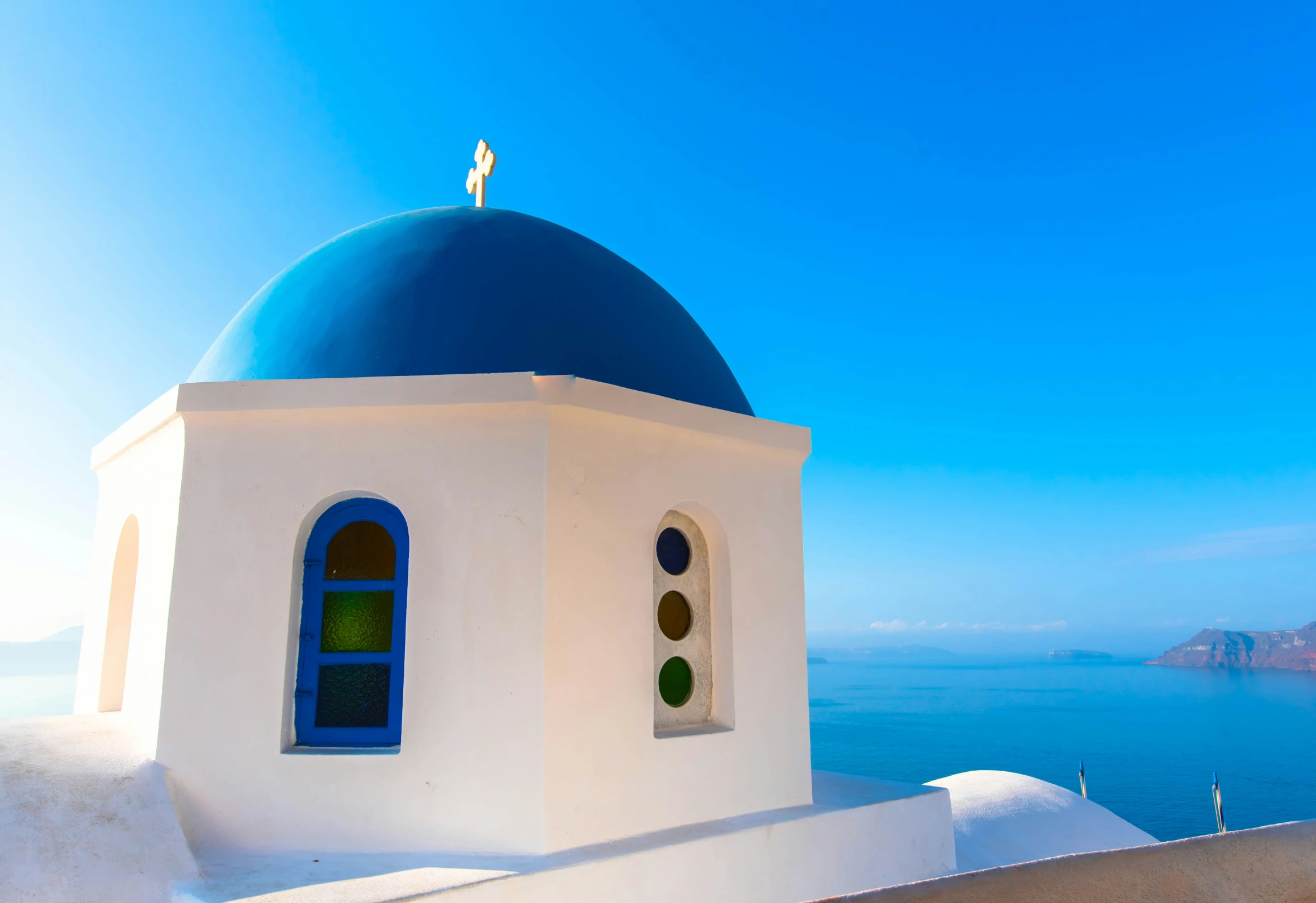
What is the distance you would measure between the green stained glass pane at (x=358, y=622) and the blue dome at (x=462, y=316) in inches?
44.9

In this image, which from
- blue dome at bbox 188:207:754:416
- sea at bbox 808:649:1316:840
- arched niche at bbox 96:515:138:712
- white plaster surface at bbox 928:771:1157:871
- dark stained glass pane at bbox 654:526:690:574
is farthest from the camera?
sea at bbox 808:649:1316:840

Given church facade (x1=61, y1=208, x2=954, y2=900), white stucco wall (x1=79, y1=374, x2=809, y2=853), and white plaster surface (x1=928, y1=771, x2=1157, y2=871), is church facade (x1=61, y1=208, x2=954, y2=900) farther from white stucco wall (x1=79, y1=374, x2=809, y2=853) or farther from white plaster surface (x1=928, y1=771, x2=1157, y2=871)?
white plaster surface (x1=928, y1=771, x2=1157, y2=871)

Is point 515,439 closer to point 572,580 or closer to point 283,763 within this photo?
point 572,580

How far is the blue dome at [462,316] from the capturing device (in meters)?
4.26

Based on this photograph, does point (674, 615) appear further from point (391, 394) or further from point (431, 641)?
point (391, 394)

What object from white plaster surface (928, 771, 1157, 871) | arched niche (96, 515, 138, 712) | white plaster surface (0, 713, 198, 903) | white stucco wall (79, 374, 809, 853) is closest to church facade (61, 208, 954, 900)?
white stucco wall (79, 374, 809, 853)

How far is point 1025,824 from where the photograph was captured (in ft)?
28.5

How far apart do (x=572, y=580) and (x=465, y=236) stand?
2.25 m

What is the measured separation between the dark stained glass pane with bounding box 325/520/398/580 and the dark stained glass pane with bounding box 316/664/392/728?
0.45 metres

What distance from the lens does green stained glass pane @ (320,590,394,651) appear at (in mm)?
4039

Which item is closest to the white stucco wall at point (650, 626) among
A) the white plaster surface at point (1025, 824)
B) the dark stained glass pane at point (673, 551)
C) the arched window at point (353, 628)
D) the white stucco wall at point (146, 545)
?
the dark stained glass pane at point (673, 551)

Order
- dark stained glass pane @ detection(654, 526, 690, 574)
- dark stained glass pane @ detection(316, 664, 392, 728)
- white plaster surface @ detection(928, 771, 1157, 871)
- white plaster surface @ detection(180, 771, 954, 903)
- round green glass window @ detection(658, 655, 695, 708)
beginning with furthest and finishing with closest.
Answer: white plaster surface @ detection(928, 771, 1157, 871), dark stained glass pane @ detection(654, 526, 690, 574), round green glass window @ detection(658, 655, 695, 708), dark stained glass pane @ detection(316, 664, 392, 728), white plaster surface @ detection(180, 771, 954, 903)

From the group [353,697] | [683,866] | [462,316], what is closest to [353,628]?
[353,697]

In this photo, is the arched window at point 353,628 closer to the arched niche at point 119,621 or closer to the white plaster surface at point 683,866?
the white plaster surface at point 683,866
